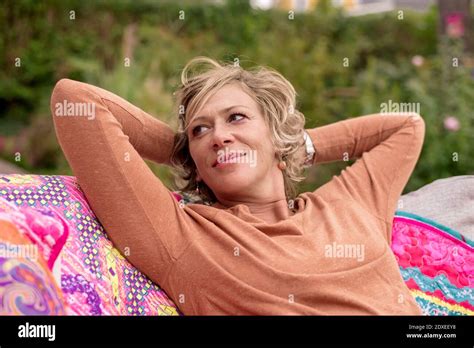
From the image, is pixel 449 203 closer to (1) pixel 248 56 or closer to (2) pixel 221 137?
(2) pixel 221 137

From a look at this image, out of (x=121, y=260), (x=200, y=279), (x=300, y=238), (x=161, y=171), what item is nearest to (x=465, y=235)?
(x=300, y=238)

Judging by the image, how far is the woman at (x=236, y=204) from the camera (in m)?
1.74

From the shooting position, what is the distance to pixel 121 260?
1.82 metres

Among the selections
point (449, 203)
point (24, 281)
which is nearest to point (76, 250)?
point (24, 281)

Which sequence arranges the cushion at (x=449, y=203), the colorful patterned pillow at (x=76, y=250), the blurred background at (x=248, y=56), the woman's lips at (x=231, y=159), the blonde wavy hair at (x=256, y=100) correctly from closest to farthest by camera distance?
the colorful patterned pillow at (x=76, y=250), the woman's lips at (x=231, y=159), the blonde wavy hair at (x=256, y=100), the cushion at (x=449, y=203), the blurred background at (x=248, y=56)

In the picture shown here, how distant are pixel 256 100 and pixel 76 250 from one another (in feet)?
2.45

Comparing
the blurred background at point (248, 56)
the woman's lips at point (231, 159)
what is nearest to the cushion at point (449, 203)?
the woman's lips at point (231, 159)

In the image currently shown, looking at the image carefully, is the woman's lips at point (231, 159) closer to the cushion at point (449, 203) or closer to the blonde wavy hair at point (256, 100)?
the blonde wavy hair at point (256, 100)

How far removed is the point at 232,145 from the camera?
6.31 ft

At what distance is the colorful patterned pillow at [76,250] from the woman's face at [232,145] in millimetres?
374

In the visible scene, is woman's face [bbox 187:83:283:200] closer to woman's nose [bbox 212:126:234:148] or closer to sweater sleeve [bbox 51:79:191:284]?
woman's nose [bbox 212:126:234:148]
